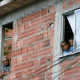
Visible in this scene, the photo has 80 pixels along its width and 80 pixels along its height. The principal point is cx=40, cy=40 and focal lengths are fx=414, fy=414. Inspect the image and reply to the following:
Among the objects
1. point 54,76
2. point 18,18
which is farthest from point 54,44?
point 18,18

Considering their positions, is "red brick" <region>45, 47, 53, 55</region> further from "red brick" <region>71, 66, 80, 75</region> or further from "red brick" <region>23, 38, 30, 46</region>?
"red brick" <region>71, 66, 80, 75</region>

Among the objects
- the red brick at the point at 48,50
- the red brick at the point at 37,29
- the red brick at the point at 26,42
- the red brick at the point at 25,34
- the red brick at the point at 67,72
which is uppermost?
the red brick at the point at 37,29

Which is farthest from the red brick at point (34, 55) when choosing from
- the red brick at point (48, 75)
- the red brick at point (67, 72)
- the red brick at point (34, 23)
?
the red brick at point (67, 72)

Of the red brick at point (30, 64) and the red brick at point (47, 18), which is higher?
the red brick at point (47, 18)

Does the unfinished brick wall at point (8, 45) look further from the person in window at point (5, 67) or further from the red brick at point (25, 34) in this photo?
the red brick at point (25, 34)

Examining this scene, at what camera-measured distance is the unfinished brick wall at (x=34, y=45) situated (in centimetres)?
1338

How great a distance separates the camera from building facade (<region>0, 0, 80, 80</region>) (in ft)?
42.0

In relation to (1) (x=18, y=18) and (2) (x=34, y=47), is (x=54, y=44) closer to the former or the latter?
(2) (x=34, y=47)

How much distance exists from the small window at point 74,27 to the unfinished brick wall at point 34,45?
48 cm

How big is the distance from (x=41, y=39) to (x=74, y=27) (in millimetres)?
1381

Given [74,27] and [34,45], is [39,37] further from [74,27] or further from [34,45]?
[74,27]

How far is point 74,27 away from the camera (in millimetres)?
12875

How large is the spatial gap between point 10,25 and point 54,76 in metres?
3.55

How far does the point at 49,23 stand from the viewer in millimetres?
13609
